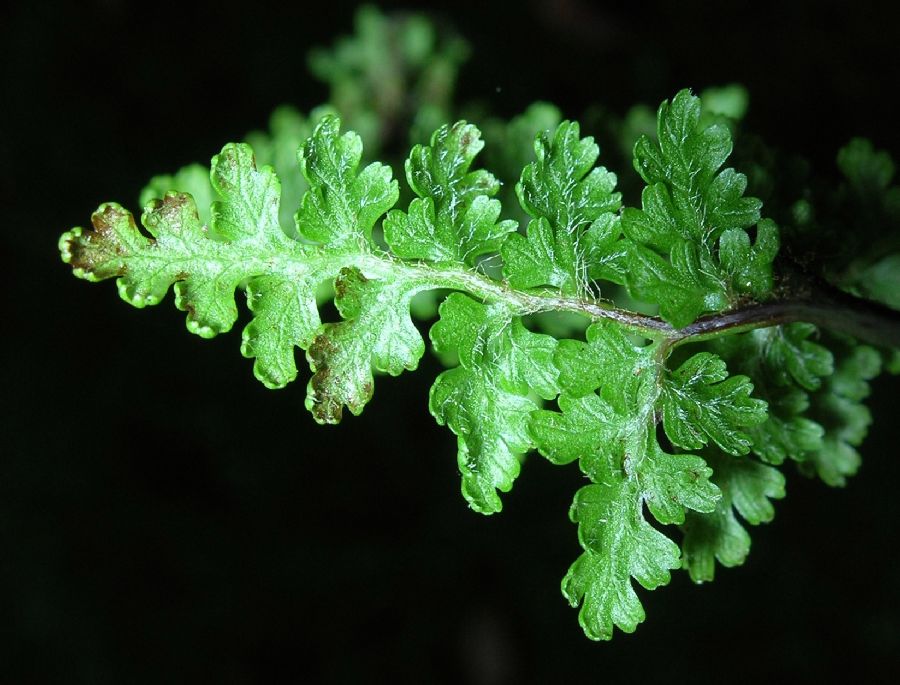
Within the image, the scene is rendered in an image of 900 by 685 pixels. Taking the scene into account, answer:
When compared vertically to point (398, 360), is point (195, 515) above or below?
below

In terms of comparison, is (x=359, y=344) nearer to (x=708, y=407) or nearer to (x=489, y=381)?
(x=489, y=381)

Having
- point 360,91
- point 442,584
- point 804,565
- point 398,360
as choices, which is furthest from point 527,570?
point 398,360

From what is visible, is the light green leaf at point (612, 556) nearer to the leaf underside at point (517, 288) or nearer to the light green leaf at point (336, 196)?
the leaf underside at point (517, 288)

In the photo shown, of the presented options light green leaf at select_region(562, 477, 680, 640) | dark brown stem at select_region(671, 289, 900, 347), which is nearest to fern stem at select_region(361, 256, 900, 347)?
dark brown stem at select_region(671, 289, 900, 347)

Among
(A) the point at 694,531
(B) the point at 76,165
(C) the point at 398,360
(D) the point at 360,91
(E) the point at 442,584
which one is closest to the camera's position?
(C) the point at 398,360

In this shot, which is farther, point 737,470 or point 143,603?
point 143,603

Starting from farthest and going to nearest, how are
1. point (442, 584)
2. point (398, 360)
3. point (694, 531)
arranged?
point (442, 584) < point (694, 531) < point (398, 360)

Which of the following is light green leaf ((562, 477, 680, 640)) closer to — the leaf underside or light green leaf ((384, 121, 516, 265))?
the leaf underside

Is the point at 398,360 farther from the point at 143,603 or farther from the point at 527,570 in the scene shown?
the point at 143,603
